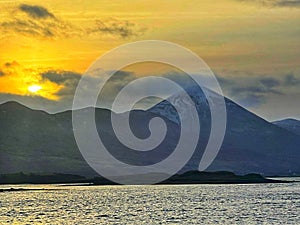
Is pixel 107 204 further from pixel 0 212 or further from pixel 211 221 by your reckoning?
pixel 211 221

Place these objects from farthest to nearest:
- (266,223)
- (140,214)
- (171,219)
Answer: (140,214) → (171,219) → (266,223)

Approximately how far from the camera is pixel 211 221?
343 ft

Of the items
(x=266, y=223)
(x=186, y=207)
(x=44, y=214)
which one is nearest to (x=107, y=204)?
(x=186, y=207)

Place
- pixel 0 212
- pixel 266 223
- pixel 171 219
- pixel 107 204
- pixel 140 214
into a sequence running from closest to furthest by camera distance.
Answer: pixel 266 223
pixel 171 219
pixel 140 214
pixel 0 212
pixel 107 204

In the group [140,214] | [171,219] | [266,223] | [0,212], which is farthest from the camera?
[0,212]

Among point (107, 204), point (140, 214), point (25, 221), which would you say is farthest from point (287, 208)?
point (25, 221)

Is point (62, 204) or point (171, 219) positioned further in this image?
point (62, 204)

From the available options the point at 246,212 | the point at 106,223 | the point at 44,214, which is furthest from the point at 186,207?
the point at 106,223

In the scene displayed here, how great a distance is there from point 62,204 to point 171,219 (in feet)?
153

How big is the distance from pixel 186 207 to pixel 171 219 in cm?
2736

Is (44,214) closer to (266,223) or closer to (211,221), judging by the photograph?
(211,221)

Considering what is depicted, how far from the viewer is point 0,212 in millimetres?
128750

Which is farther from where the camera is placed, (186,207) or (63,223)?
(186,207)

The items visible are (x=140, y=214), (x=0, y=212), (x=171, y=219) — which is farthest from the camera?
(x=0, y=212)
